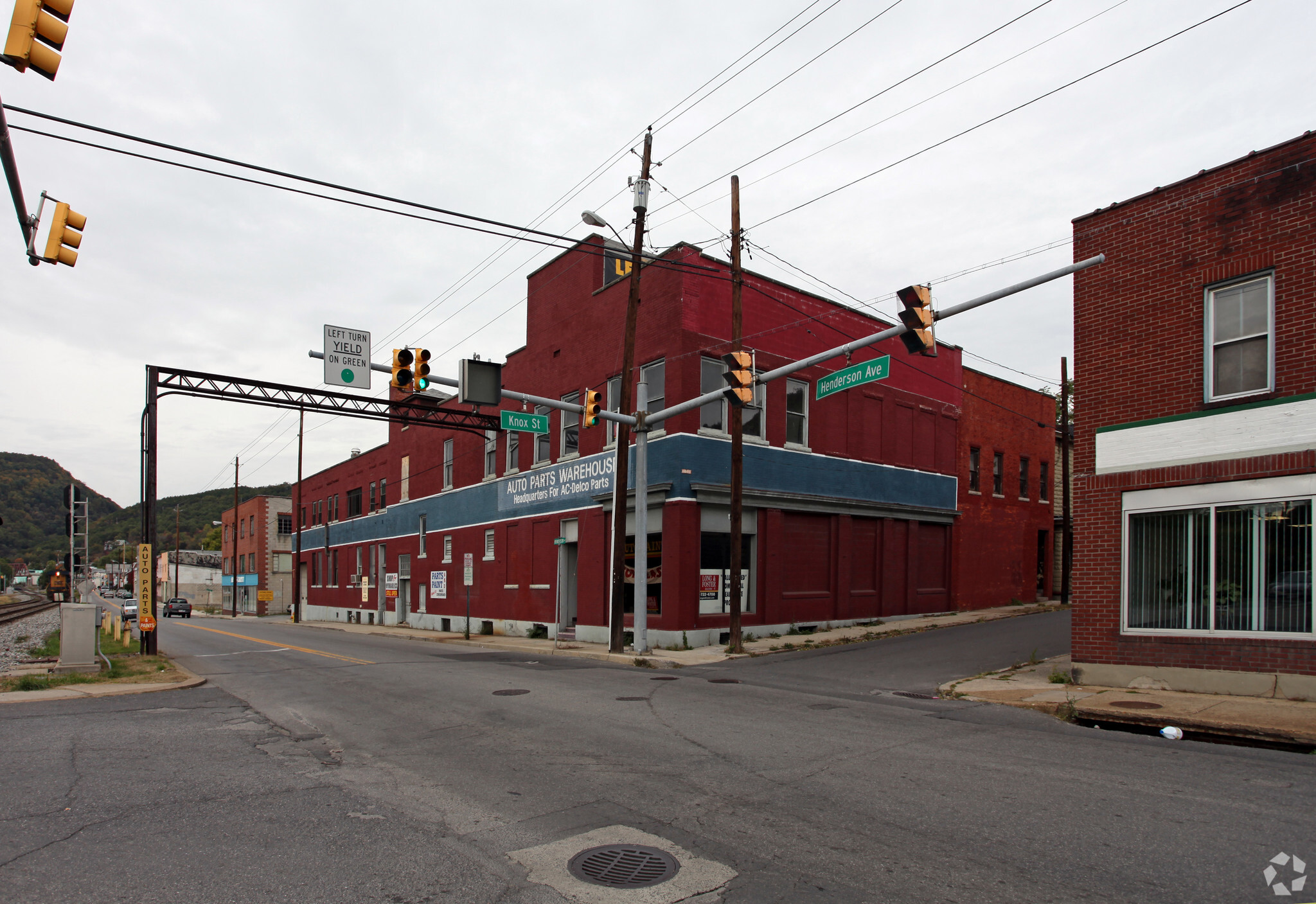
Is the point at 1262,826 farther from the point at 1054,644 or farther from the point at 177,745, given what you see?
the point at 1054,644

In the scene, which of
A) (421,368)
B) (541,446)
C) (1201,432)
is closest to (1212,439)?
(1201,432)

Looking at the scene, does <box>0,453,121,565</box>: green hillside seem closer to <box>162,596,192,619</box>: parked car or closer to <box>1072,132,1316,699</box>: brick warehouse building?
<box>162,596,192,619</box>: parked car

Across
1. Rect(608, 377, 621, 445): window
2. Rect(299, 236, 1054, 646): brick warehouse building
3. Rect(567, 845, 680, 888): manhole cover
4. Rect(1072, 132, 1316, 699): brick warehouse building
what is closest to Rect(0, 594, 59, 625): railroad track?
Rect(299, 236, 1054, 646): brick warehouse building

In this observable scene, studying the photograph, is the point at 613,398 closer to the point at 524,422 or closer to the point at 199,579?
the point at 524,422

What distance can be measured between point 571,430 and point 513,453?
15.1 feet

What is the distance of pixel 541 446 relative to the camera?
3131cm

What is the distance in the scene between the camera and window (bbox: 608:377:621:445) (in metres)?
26.9

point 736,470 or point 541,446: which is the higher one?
point 541,446

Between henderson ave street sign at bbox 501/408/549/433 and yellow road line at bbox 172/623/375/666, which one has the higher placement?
henderson ave street sign at bbox 501/408/549/433

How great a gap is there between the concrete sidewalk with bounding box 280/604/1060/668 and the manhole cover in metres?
14.0

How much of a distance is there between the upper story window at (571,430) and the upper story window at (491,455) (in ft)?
18.1

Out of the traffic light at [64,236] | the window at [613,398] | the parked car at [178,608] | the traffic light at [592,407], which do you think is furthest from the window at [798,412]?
the parked car at [178,608]

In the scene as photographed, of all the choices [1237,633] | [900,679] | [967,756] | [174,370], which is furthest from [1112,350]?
[174,370]

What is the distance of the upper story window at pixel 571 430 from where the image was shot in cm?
2902
